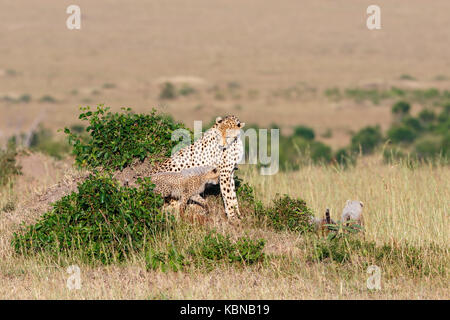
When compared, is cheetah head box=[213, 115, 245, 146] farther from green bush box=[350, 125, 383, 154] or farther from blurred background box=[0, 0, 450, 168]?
blurred background box=[0, 0, 450, 168]

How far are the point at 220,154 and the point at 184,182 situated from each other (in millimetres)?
Result: 623

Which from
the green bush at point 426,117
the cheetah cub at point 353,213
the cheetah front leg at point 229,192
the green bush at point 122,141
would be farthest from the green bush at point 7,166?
the green bush at point 426,117

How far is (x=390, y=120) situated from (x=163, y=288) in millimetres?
27787

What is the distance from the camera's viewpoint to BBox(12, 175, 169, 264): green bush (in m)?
7.56

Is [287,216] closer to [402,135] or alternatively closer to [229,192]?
[229,192]

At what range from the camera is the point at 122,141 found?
877 cm

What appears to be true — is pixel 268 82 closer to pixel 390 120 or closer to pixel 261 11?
pixel 390 120

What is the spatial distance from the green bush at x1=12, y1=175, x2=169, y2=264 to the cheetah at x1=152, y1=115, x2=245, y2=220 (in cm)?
100

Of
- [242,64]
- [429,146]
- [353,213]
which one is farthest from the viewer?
[242,64]

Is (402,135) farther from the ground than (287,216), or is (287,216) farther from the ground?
(287,216)

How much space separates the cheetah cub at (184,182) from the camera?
846 centimetres

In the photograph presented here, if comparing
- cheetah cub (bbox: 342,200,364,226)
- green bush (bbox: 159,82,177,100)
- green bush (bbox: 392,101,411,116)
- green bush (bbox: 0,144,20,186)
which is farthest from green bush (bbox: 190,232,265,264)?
green bush (bbox: 159,82,177,100)

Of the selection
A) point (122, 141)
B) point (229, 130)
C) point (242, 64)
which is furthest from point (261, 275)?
point (242, 64)

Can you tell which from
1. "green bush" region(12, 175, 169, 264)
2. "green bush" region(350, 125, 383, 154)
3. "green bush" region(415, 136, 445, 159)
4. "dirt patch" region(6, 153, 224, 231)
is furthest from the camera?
"green bush" region(350, 125, 383, 154)
